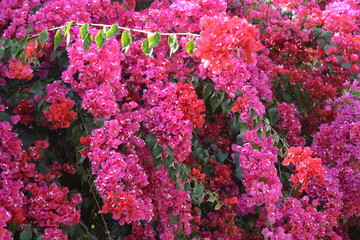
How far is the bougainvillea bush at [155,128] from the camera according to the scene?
1.70 metres

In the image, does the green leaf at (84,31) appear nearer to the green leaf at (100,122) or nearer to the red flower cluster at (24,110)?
the green leaf at (100,122)

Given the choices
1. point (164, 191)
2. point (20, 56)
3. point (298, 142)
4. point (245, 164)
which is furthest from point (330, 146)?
point (20, 56)

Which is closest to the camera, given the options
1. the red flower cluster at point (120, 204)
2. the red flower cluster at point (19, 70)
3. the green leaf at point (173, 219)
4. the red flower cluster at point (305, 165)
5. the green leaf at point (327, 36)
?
the red flower cluster at point (120, 204)

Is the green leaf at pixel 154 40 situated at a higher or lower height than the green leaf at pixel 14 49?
higher

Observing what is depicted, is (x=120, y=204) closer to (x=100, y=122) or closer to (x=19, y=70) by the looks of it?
(x=100, y=122)

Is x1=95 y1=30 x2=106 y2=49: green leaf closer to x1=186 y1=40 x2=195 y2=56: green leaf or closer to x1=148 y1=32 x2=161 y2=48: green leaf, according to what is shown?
x1=148 y1=32 x2=161 y2=48: green leaf

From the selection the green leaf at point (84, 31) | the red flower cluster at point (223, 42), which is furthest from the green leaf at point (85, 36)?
the red flower cluster at point (223, 42)

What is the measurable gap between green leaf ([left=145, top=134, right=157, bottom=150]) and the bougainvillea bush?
0.06 ft

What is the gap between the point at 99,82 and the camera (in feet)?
6.11

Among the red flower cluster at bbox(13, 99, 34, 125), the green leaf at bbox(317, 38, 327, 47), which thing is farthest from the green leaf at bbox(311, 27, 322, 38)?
the red flower cluster at bbox(13, 99, 34, 125)

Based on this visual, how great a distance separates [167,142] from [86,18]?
65 cm

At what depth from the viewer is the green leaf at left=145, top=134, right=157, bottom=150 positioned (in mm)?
1860

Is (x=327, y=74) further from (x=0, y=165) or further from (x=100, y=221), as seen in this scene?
(x=0, y=165)

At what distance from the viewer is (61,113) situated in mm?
1761
